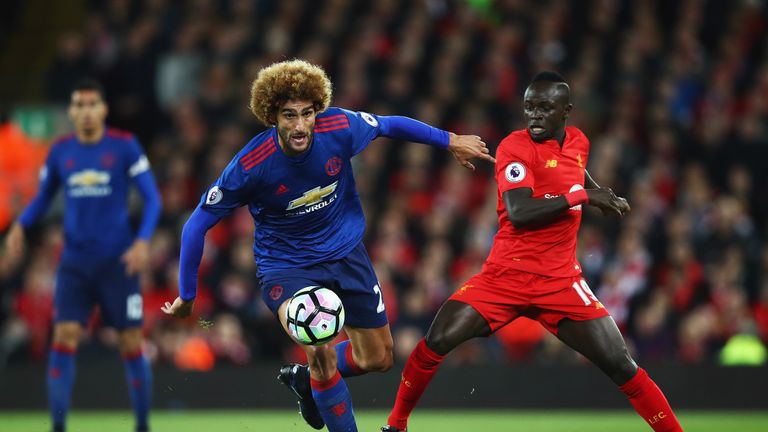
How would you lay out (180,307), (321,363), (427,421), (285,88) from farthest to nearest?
(427,421) → (321,363) → (180,307) → (285,88)

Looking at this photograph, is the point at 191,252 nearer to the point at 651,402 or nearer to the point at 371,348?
the point at 371,348

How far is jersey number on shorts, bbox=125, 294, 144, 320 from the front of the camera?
850 cm

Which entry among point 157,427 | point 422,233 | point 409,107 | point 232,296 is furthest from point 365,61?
point 157,427

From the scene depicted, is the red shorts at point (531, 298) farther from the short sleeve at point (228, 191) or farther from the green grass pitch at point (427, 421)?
the green grass pitch at point (427, 421)

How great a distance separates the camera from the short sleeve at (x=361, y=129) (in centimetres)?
680

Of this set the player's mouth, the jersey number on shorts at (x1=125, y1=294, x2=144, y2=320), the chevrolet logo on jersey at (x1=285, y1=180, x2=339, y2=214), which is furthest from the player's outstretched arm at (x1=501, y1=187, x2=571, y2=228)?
the jersey number on shorts at (x1=125, y1=294, x2=144, y2=320)

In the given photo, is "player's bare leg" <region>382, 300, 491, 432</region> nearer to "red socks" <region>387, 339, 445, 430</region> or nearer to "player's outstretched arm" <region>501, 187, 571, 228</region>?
"red socks" <region>387, 339, 445, 430</region>

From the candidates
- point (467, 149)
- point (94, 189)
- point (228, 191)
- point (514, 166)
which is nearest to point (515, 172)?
point (514, 166)

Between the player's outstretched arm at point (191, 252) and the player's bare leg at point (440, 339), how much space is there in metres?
1.25

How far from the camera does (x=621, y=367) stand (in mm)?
6559

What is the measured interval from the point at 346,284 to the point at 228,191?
0.88 metres

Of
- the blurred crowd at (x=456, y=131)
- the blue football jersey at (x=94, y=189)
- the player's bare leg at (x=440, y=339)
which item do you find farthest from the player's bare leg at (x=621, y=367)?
the blurred crowd at (x=456, y=131)

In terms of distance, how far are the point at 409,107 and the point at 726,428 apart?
17.1 feet

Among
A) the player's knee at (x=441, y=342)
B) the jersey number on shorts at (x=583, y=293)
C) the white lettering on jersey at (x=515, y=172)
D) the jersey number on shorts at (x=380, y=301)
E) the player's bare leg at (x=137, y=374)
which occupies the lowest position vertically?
the player's bare leg at (x=137, y=374)
